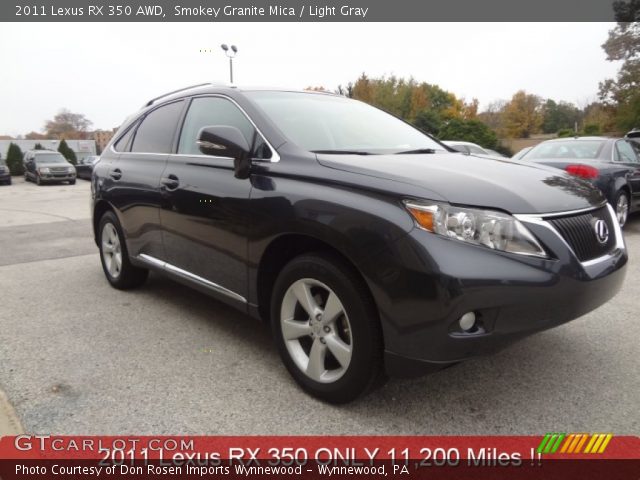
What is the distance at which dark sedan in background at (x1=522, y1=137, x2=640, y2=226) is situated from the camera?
706 centimetres

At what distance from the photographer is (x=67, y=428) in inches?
93.4

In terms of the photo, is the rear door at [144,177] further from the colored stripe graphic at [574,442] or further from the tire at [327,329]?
the colored stripe graphic at [574,442]

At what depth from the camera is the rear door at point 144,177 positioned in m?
3.79

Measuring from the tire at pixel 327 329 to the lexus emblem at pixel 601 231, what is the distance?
121cm

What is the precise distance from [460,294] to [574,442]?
939mm

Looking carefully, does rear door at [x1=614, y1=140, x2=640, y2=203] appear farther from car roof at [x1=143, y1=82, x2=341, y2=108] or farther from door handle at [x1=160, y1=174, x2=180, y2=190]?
door handle at [x1=160, y1=174, x2=180, y2=190]

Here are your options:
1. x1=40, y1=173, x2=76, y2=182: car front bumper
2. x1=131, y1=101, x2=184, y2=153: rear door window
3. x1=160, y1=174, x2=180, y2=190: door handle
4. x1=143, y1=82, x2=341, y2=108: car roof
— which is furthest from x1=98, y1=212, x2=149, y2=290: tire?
x1=40, y1=173, x2=76, y2=182: car front bumper

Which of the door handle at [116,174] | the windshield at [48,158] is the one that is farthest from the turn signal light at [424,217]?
the windshield at [48,158]

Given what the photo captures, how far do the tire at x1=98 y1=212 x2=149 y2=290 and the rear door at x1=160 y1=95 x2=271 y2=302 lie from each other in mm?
991

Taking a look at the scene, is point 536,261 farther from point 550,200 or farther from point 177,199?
point 177,199

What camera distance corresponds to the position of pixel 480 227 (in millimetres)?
2123

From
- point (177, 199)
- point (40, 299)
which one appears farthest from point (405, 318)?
point (40, 299)

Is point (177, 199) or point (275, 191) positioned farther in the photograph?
point (177, 199)

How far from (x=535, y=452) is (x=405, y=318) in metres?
0.85
